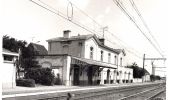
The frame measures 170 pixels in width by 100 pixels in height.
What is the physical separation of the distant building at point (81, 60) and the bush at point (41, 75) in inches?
102

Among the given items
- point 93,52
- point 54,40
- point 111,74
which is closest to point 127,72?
point 111,74

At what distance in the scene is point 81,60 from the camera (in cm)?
3284

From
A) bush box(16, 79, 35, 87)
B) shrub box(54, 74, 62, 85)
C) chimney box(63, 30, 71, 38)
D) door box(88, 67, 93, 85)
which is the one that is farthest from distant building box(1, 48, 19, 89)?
chimney box(63, 30, 71, 38)

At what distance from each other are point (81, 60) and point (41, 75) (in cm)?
648

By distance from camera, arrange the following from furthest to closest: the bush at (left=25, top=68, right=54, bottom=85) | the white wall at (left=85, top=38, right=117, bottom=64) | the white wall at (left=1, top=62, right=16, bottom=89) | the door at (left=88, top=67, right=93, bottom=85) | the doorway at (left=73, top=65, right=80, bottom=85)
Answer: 1. the door at (left=88, top=67, right=93, bottom=85)
2. the white wall at (left=85, top=38, right=117, bottom=64)
3. the doorway at (left=73, top=65, right=80, bottom=85)
4. the bush at (left=25, top=68, right=54, bottom=85)
5. the white wall at (left=1, top=62, right=16, bottom=89)

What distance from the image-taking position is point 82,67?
113 feet

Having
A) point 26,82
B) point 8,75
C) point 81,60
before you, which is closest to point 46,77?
point 26,82

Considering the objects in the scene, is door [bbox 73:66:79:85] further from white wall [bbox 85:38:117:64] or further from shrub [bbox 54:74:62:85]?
white wall [bbox 85:38:117:64]

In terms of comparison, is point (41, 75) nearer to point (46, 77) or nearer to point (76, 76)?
point (46, 77)

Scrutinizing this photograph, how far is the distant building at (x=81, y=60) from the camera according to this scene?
105 feet

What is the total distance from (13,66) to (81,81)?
13979 mm

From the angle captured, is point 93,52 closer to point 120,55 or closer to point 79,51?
point 79,51

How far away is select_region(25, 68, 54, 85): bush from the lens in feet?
93.4

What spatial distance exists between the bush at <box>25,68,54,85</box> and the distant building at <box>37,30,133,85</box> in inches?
102
